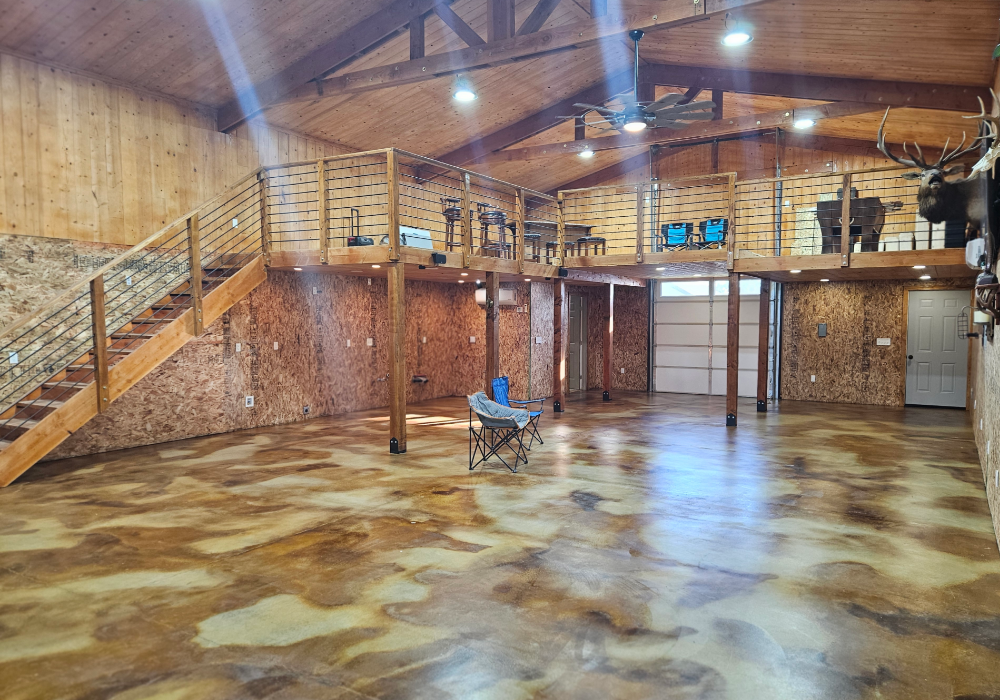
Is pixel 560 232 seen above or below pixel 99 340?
above

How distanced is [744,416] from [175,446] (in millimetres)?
8457

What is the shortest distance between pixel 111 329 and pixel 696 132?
30.6 feet

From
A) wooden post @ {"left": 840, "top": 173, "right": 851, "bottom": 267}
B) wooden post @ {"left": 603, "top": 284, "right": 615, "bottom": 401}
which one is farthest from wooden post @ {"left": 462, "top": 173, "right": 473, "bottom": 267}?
wooden post @ {"left": 603, "top": 284, "right": 615, "bottom": 401}

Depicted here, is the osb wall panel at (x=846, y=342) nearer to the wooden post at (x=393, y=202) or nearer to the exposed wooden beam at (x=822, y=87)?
the exposed wooden beam at (x=822, y=87)

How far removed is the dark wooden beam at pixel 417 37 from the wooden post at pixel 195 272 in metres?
3.29

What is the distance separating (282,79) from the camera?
27.5 feet

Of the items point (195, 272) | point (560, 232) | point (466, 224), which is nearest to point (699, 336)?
point (560, 232)

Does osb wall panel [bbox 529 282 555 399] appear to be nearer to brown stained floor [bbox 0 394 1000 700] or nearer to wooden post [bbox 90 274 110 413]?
brown stained floor [bbox 0 394 1000 700]

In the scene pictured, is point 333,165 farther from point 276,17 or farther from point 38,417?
point 38,417

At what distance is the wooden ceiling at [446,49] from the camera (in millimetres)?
6516

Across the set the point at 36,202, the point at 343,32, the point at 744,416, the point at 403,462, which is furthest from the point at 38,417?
the point at 744,416

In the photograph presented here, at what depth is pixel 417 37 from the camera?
802 cm

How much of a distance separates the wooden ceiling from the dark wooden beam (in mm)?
389

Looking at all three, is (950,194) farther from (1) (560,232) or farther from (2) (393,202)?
(1) (560,232)
